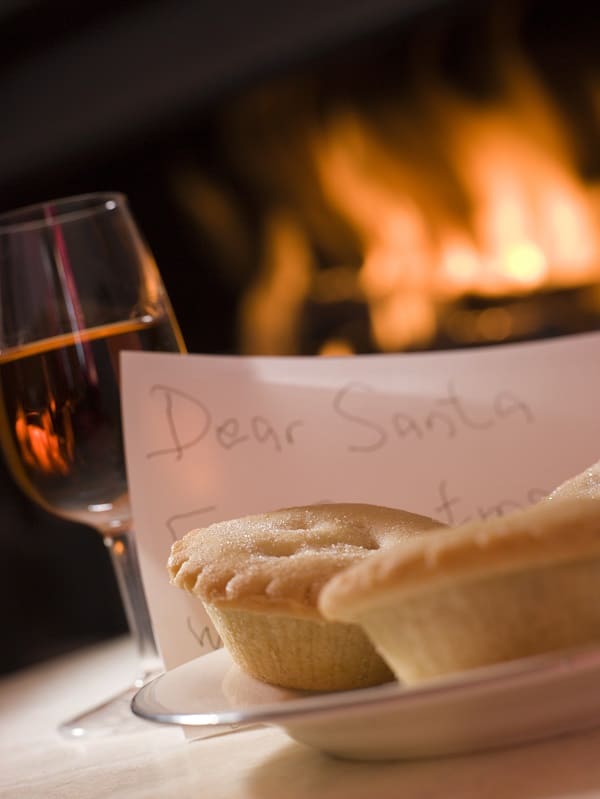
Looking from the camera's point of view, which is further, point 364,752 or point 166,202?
point 166,202

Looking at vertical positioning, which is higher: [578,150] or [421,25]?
[421,25]

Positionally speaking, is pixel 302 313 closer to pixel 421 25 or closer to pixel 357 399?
pixel 421 25

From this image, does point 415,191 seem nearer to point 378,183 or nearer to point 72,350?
point 378,183

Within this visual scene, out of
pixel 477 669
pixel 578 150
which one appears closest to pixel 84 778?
pixel 477 669

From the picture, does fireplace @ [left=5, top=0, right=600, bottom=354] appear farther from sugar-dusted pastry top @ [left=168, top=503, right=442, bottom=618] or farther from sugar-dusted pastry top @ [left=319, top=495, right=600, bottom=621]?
sugar-dusted pastry top @ [left=319, top=495, right=600, bottom=621]

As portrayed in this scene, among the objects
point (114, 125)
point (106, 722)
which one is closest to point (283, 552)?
point (106, 722)

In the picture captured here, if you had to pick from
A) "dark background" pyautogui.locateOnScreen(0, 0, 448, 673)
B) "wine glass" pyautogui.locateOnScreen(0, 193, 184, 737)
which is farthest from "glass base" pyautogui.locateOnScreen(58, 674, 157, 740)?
"dark background" pyautogui.locateOnScreen(0, 0, 448, 673)
